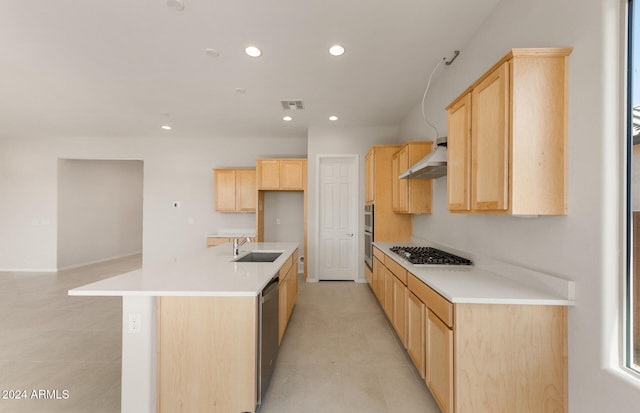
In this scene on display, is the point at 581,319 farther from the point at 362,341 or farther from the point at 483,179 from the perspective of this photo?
the point at 362,341

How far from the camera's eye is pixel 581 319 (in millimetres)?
1416

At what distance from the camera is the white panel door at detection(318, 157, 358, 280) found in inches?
212

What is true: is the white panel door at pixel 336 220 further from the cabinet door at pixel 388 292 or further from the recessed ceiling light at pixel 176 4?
the recessed ceiling light at pixel 176 4

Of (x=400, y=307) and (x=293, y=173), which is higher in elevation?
(x=293, y=173)

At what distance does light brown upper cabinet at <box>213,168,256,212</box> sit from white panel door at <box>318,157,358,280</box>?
1.62m

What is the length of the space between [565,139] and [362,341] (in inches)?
97.4

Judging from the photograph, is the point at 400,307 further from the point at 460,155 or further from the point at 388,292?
the point at 460,155

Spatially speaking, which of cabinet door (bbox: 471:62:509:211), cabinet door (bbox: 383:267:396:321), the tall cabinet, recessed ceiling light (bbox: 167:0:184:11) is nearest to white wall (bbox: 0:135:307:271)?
the tall cabinet

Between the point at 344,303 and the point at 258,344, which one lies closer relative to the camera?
the point at 258,344

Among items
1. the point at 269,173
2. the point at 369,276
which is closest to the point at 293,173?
the point at 269,173

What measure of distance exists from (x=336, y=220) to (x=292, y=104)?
236 cm

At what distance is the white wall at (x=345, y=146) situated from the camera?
5.32 metres

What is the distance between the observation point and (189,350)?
5.58ft

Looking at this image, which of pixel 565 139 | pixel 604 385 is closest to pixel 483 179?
pixel 565 139
